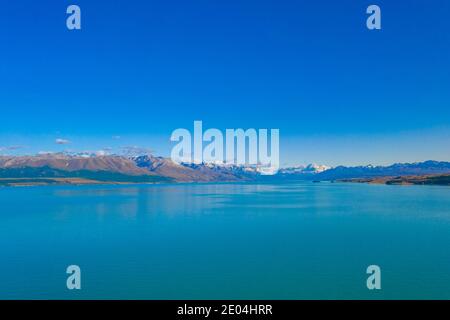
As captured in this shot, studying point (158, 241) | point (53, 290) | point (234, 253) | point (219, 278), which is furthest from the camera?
point (158, 241)

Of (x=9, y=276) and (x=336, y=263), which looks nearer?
(x=9, y=276)

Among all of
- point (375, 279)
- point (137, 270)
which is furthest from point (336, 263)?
point (137, 270)

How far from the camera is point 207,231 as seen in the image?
52781 mm

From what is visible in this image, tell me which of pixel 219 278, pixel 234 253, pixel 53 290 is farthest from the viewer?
pixel 234 253

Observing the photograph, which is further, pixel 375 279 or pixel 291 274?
pixel 291 274

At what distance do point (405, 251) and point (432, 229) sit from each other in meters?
17.5

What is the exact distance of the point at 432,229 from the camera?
5241 cm
